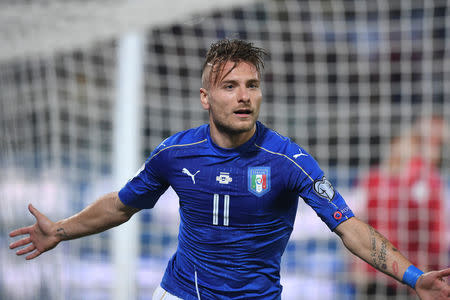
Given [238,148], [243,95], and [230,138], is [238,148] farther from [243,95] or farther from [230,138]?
[243,95]

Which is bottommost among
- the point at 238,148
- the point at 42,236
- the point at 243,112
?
the point at 42,236

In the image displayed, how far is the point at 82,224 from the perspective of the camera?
3010 mm

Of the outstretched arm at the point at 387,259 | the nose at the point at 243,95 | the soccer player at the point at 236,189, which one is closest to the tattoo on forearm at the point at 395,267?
the outstretched arm at the point at 387,259

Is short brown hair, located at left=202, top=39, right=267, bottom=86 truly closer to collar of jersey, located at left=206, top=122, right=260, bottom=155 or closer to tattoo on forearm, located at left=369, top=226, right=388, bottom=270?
collar of jersey, located at left=206, top=122, right=260, bottom=155

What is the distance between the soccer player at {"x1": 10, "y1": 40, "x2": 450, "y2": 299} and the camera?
2539 millimetres

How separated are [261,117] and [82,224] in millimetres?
4706

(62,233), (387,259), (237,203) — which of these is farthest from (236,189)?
(62,233)

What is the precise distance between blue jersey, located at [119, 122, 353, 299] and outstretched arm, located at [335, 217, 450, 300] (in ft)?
0.67

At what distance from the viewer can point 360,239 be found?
2.40 meters

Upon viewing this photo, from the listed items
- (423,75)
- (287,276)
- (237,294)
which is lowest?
(287,276)

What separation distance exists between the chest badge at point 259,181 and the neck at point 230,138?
154 mm

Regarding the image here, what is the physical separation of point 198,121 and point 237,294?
4740 mm

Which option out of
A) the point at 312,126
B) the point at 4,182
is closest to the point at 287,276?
the point at 312,126

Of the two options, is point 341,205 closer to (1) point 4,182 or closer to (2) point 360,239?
(2) point 360,239
